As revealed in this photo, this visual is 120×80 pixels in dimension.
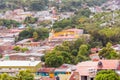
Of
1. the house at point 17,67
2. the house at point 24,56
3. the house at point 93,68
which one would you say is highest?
the house at point 93,68

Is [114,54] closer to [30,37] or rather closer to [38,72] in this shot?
[38,72]

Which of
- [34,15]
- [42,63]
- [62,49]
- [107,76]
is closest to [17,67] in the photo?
[42,63]

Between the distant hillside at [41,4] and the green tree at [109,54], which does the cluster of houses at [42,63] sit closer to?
the green tree at [109,54]

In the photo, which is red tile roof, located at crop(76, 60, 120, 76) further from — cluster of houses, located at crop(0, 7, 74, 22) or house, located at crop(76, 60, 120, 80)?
cluster of houses, located at crop(0, 7, 74, 22)

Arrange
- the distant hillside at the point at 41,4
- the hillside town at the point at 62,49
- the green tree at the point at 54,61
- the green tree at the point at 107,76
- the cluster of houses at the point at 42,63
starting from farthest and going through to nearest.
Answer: the distant hillside at the point at 41,4
the green tree at the point at 54,61
the hillside town at the point at 62,49
the cluster of houses at the point at 42,63
the green tree at the point at 107,76

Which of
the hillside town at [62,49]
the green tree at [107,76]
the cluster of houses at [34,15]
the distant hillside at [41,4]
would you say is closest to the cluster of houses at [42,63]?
the hillside town at [62,49]

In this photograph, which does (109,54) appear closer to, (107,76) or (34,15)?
(107,76)

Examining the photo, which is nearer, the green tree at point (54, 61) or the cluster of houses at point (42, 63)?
the cluster of houses at point (42, 63)

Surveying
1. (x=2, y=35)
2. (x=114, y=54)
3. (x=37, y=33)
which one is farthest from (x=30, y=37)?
(x=114, y=54)
